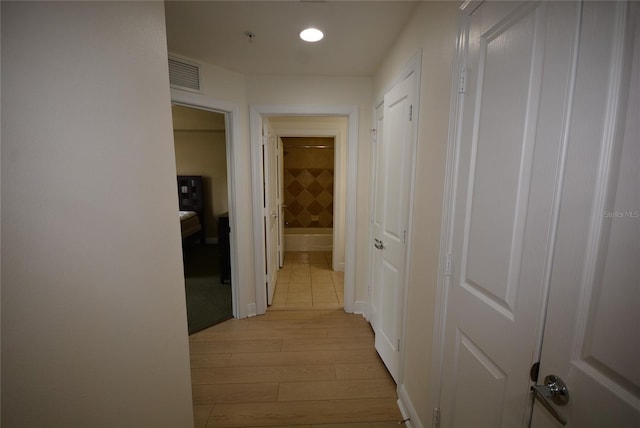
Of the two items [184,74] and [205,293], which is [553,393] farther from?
[205,293]

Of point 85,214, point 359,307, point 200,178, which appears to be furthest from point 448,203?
point 200,178

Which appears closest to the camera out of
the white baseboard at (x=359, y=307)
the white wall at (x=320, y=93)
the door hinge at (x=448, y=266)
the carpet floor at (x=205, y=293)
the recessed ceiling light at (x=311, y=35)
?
the door hinge at (x=448, y=266)

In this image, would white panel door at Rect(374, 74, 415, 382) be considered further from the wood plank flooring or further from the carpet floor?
the carpet floor

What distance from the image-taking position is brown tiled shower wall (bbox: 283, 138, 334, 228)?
5320 millimetres

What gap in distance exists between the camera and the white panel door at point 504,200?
68cm

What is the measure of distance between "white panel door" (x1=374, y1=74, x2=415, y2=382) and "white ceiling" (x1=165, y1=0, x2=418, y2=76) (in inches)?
16.3

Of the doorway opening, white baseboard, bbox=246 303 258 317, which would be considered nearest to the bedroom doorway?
the doorway opening

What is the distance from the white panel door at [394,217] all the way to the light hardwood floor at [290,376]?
25cm

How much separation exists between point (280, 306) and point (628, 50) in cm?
305

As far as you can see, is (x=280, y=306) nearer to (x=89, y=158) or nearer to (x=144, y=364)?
(x=144, y=364)

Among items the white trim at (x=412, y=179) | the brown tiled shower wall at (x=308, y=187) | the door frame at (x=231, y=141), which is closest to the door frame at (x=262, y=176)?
the door frame at (x=231, y=141)

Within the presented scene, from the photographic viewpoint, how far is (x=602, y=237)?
560 millimetres

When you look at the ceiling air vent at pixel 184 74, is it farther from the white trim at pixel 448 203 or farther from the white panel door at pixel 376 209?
the white trim at pixel 448 203

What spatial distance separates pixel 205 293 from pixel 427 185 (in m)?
3.02
